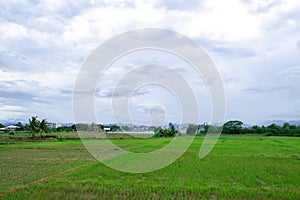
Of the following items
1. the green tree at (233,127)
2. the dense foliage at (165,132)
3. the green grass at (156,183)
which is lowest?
the green grass at (156,183)

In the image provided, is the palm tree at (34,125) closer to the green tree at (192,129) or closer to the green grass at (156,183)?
the green grass at (156,183)

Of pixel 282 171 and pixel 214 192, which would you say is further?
pixel 282 171

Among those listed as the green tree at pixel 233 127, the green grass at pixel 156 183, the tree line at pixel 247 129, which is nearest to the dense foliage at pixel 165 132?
the tree line at pixel 247 129

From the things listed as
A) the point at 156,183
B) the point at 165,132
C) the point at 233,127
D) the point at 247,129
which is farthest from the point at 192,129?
the point at 156,183

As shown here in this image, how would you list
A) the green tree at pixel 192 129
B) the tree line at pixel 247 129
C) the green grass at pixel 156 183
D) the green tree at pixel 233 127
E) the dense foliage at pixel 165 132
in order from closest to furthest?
the green grass at pixel 156 183
the tree line at pixel 247 129
the dense foliage at pixel 165 132
the green tree at pixel 233 127
the green tree at pixel 192 129

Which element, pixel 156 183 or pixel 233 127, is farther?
pixel 233 127

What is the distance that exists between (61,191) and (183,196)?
12.0ft

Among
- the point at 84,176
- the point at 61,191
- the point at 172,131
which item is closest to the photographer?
the point at 61,191

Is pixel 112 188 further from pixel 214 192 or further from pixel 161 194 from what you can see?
pixel 214 192

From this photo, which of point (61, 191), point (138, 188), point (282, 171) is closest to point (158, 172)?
point (138, 188)

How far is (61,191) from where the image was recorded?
792 cm

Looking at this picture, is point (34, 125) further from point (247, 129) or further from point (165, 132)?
point (247, 129)

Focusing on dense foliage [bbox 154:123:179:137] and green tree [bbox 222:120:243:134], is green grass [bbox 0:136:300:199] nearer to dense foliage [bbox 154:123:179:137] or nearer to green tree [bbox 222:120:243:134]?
dense foliage [bbox 154:123:179:137]

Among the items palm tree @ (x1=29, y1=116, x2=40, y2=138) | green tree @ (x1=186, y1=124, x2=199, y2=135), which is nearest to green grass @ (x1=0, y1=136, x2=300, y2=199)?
palm tree @ (x1=29, y1=116, x2=40, y2=138)
